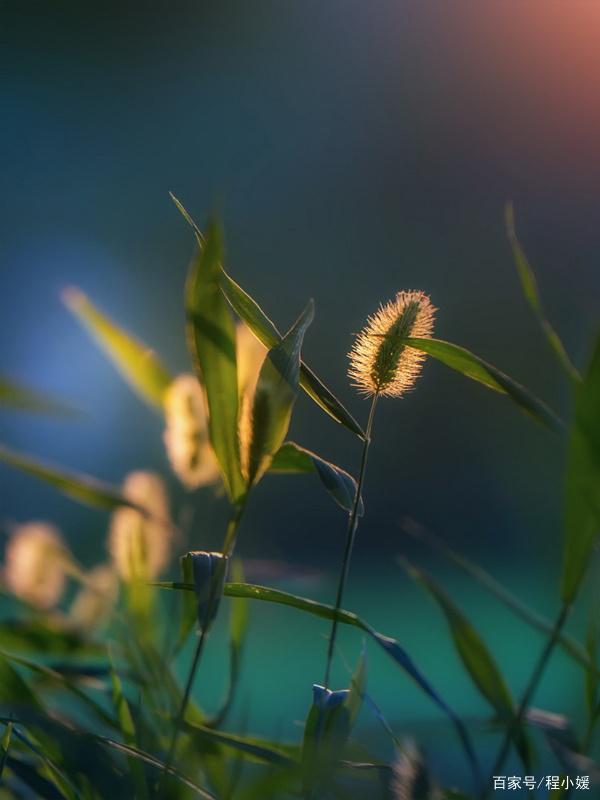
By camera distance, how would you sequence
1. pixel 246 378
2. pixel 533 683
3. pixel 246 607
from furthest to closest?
1. pixel 246 607
2. pixel 246 378
3. pixel 533 683

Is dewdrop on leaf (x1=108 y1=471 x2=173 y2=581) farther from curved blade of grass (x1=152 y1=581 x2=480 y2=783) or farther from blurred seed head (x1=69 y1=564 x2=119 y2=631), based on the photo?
curved blade of grass (x1=152 y1=581 x2=480 y2=783)

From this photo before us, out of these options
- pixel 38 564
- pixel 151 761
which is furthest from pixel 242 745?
pixel 38 564

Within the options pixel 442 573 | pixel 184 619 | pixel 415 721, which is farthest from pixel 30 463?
pixel 442 573

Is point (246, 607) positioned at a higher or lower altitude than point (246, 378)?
lower

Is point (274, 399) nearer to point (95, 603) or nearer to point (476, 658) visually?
point (476, 658)

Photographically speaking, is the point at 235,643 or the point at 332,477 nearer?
the point at 332,477

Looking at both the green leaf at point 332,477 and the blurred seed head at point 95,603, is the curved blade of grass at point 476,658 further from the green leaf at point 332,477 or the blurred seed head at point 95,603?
the blurred seed head at point 95,603

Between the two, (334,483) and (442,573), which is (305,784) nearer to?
(334,483)

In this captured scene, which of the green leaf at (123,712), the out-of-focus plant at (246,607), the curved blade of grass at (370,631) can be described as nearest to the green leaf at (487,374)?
the out-of-focus plant at (246,607)
